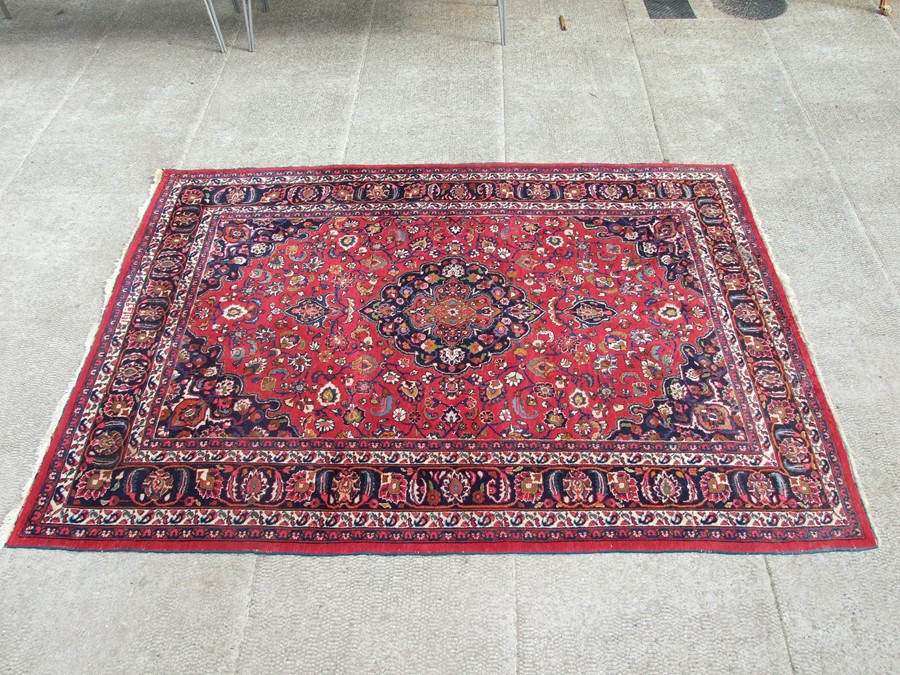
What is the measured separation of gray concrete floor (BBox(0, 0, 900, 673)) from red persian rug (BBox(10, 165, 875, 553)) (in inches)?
3.3

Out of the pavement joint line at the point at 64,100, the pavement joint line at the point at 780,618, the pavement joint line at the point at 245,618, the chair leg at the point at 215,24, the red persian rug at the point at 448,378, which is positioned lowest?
the pavement joint line at the point at 245,618

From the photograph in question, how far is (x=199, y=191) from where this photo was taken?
8.65 feet

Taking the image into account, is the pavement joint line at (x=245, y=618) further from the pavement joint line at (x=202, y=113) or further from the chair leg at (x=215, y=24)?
the chair leg at (x=215, y=24)

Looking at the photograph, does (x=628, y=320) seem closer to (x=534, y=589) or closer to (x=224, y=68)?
(x=534, y=589)

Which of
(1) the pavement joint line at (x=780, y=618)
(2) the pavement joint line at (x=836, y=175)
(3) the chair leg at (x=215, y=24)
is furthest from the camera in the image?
(3) the chair leg at (x=215, y=24)

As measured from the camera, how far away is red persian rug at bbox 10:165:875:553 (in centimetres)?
181

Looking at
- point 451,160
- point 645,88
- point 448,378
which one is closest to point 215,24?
point 451,160

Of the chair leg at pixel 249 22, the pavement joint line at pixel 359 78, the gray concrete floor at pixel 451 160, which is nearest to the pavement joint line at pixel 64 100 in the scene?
the gray concrete floor at pixel 451 160

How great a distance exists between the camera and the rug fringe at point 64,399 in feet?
5.98

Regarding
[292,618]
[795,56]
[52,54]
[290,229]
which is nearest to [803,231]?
[795,56]

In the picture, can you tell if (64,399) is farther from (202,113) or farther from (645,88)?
(645,88)

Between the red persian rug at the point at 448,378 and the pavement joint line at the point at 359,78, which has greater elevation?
the pavement joint line at the point at 359,78

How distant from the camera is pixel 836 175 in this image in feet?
8.67

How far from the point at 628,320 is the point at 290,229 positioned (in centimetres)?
120
